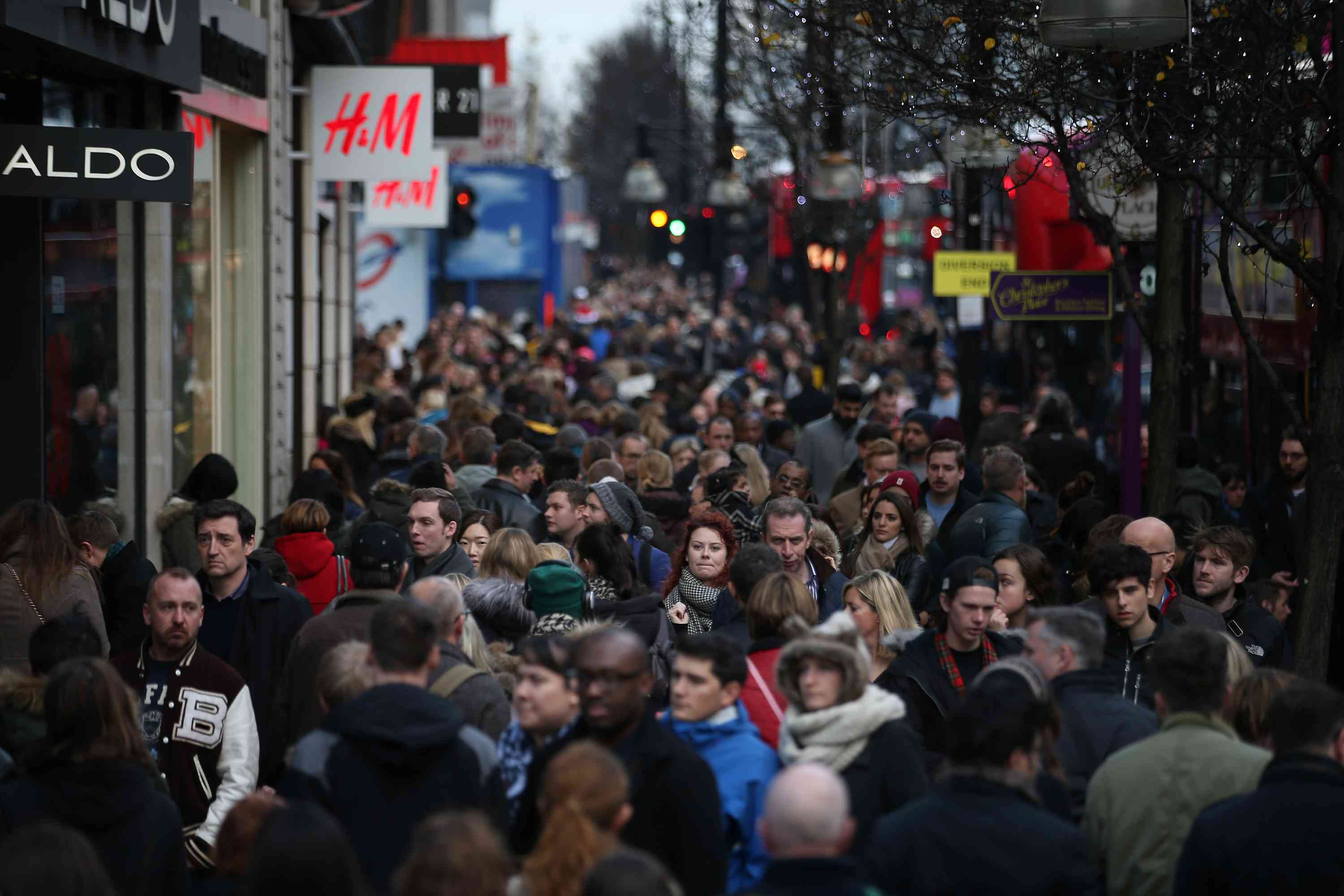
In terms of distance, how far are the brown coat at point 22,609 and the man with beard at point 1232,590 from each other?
509 centimetres

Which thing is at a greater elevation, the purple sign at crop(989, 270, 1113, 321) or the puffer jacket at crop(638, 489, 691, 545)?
the purple sign at crop(989, 270, 1113, 321)

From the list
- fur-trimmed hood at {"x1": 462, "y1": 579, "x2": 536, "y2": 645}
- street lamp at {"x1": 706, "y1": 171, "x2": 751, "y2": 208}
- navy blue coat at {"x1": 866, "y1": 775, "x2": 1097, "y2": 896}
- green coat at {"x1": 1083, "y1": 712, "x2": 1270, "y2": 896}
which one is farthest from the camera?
street lamp at {"x1": 706, "y1": 171, "x2": 751, "y2": 208}

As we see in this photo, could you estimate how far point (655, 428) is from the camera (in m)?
15.3

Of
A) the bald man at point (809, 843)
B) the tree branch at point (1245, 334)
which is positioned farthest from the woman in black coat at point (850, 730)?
the tree branch at point (1245, 334)

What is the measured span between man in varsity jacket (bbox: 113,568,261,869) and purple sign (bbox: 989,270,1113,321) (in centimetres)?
777

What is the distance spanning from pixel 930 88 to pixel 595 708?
208 inches

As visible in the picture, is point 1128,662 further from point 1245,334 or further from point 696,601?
point 1245,334

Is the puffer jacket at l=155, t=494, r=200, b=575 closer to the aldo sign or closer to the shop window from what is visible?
the aldo sign

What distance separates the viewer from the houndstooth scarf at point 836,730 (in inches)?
216

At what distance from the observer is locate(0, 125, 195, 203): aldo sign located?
879 cm

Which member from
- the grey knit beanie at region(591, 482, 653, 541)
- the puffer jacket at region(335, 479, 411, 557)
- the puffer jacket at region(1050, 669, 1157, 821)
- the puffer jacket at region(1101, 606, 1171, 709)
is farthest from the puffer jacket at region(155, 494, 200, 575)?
the puffer jacket at region(1050, 669, 1157, 821)

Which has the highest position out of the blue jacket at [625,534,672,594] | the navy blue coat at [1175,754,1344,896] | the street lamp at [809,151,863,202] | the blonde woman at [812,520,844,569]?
the street lamp at [809,151,863,202]

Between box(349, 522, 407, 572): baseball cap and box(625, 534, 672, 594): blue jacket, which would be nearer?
box(349, 522, 407, 572): baseball cap

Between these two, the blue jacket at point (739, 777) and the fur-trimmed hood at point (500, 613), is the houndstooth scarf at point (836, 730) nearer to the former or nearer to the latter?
the blue jacket at point (739, 777)
